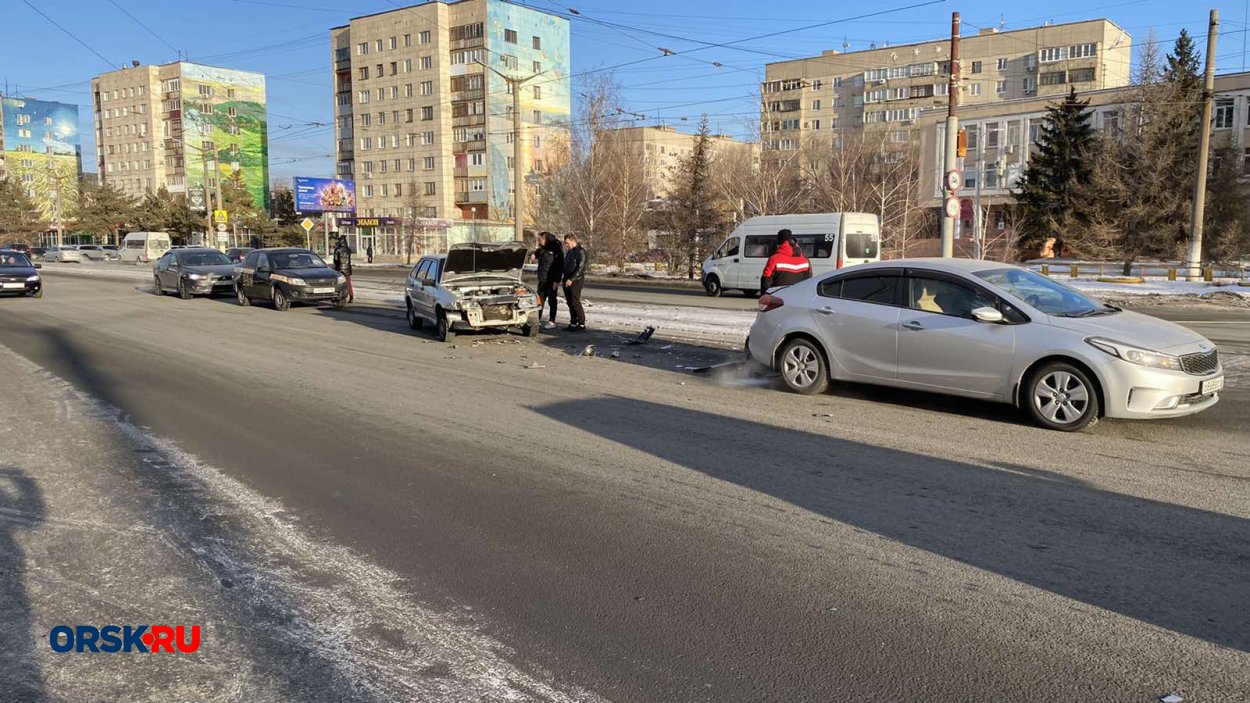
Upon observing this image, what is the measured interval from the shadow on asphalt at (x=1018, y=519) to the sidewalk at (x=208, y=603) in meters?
2.65

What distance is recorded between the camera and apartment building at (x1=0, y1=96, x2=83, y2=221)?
99438mm

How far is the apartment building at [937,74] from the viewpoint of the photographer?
76.7 meters

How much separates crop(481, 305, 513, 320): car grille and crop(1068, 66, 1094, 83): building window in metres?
78.3

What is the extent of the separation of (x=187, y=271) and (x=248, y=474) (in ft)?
72.2

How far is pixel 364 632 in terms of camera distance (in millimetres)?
3814

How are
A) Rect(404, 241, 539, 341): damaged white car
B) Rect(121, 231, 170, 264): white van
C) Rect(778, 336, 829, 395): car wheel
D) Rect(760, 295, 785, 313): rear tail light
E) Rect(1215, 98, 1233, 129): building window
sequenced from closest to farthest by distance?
Rect(778, 336, 829, 395): car wheel
Rect(760, 295, 785, 313): rear tail light
Rect(404, 241, 539, 341): damaged white car
Rect(1215, 98, 1233, 129): building window
Rect(121, 231, 170, 264): white van

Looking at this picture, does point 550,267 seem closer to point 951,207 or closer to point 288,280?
point 951,207

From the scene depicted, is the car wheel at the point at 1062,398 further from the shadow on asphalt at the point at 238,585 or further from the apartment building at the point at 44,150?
the apartment building at the point at 44,150

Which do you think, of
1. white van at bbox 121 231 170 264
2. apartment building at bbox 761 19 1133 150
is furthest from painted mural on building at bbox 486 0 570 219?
white van at bbox 121 231 170 264

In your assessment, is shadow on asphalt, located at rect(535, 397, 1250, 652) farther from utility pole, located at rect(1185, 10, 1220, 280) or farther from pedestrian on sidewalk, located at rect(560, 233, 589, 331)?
utility pole, located at rect(1185, 10, 1220, 280)

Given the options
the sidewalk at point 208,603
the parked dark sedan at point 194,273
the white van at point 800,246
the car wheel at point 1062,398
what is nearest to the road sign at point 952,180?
the white van at point 800,246

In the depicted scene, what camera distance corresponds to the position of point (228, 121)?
108375 mm

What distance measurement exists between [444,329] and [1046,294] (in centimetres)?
978

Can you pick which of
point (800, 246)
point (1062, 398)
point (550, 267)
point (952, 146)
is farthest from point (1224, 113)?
point (1062, 398)
